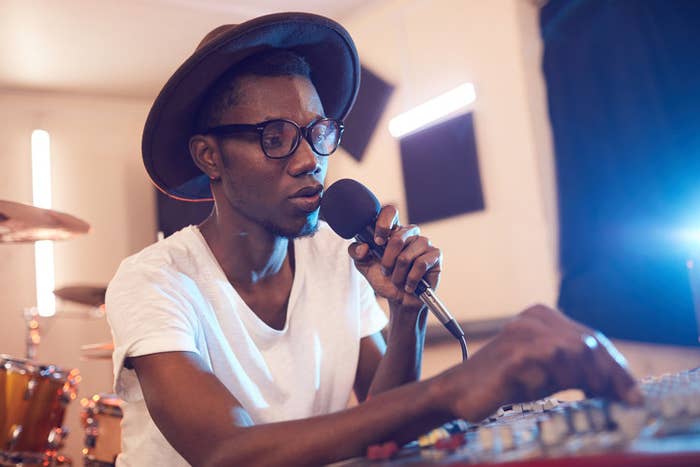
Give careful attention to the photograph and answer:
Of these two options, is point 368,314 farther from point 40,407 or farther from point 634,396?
point 40,407

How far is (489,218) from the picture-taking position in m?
4.88

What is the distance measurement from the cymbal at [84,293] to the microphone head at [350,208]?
3.29 m


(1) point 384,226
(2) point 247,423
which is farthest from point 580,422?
(1) point 384,226

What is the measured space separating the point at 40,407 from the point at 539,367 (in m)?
3.97

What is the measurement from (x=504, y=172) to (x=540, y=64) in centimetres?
73

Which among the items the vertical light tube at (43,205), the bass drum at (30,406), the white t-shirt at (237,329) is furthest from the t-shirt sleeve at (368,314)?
the vertical light tube at (43,205)

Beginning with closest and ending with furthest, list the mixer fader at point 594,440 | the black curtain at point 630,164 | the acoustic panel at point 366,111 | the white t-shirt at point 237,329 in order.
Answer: the mixer fader at point 594,440 < the white t-shirt at point 237,329 < the black curtain at point 630,164 < the acoustic panel at point 366,111

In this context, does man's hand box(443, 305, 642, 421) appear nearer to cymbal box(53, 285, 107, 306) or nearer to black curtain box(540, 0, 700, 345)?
black curtain box(540, 0, 700, 345)

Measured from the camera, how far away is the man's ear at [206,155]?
6.61ft

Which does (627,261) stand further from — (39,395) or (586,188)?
(39,395)

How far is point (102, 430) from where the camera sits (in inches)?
155

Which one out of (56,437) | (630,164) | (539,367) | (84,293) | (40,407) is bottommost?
(56,437)

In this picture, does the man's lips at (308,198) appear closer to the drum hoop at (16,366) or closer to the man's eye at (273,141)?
the man's eye at (273,141)

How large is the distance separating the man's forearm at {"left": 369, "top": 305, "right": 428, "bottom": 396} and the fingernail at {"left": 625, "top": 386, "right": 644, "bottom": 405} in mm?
986
